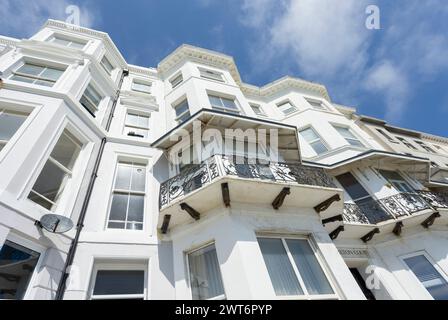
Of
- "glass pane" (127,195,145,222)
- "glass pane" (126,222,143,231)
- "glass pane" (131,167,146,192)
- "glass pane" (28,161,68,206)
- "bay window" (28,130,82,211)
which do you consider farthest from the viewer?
"glass pane" (131,167,146,192)

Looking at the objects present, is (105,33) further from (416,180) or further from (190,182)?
(416,180)

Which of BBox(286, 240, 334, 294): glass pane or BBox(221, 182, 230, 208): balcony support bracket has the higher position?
BBox(221, 182, 230, 208): balcony support bracket

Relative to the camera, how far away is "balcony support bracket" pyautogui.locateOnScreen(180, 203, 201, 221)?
6602mm

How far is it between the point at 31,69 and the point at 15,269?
8874 millimetres

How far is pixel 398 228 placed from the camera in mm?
9258

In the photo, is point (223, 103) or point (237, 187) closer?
point (237, 187)

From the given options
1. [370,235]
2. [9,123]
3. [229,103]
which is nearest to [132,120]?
[229,103]

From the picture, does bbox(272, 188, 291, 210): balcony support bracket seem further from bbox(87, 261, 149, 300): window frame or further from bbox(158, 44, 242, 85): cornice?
bbox(158, 44, 242, 85): cornice

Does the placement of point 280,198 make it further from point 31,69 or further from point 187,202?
point 31,69

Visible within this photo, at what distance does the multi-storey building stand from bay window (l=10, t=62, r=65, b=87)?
6 centimetres

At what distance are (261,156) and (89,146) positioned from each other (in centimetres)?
672

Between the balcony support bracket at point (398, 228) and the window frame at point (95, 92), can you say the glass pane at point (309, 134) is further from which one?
the window frame at point (95, 92)

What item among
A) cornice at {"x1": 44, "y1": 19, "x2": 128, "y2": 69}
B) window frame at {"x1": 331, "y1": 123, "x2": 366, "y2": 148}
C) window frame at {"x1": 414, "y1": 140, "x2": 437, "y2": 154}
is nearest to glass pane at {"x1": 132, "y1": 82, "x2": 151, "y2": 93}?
cornice at {"x1": 44, "y1": 19, "x2": 128, "y2": 69}

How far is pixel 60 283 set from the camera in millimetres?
5320
